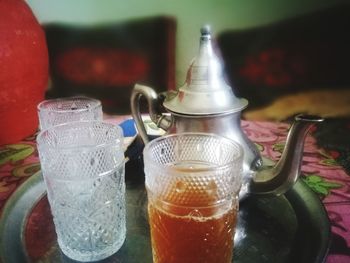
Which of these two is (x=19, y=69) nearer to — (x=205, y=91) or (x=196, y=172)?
(x=205, y=91)

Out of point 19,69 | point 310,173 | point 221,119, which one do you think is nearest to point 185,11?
point 19,69

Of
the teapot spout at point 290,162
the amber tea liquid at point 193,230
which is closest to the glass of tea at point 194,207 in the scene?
the amber tea liquid at point 193,230

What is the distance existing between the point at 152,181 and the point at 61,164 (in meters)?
0.13

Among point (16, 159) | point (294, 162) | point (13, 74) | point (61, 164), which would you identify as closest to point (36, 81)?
point (13, 74)

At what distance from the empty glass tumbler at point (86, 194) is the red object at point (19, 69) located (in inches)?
22.4

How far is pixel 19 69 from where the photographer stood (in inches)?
39.9

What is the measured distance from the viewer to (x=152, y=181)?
16.9 inches

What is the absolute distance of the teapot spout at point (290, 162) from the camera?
1.63 ft

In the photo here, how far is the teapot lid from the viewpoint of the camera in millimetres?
534

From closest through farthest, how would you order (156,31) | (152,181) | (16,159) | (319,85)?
(152,181)
(16,159)
(156,31)
(319,85)

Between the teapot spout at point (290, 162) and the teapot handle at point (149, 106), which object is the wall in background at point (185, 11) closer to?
the teapot handle at point (149, 106)

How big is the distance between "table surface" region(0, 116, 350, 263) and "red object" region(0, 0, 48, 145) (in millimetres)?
55

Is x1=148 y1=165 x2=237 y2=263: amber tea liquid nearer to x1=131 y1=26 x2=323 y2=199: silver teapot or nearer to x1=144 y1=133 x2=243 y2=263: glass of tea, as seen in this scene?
x1=144 y1=133 x2=243 y2=263: glass of tea

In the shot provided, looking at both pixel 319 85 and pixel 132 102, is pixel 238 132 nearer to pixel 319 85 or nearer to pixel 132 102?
pixel 132 102
